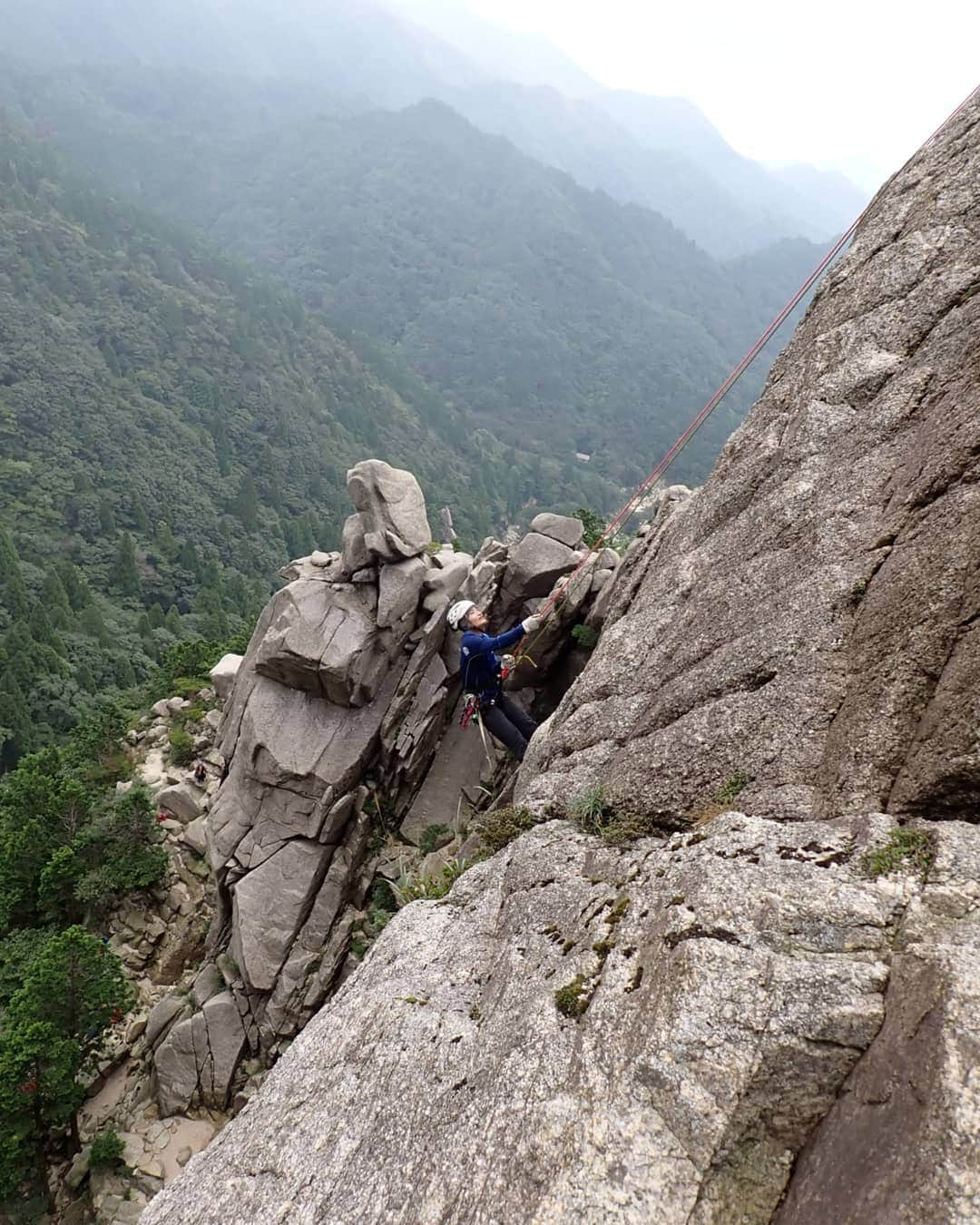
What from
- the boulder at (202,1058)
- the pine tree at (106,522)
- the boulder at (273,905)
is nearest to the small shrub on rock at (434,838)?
the boulder at (273,905)

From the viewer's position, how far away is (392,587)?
1994 centimetres

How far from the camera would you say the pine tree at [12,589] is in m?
76.8

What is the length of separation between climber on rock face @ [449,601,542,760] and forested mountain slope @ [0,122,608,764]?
5519 cm

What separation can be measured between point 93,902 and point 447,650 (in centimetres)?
Answer: 1470

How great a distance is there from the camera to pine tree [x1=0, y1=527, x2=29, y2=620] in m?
76.8

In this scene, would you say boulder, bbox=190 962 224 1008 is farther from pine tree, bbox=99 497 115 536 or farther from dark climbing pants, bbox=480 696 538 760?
pine tree, bbox=99 497 115 536

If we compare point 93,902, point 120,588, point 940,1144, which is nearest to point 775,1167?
point 940,1144

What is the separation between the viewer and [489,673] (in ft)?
47.6

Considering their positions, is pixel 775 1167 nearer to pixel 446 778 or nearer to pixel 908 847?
pixel 908 847

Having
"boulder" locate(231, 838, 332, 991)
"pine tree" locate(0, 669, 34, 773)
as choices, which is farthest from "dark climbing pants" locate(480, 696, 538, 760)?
"pine tree" locate(0, 669, 34, 773)

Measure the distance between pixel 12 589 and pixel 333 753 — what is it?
75656 millimetres

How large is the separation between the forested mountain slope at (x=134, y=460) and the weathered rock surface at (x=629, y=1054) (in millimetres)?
60797

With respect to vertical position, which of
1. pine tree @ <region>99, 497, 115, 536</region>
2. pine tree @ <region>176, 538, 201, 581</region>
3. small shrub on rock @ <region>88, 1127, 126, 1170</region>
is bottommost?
pine tree @ <region>99, 497, 115, 536</region>

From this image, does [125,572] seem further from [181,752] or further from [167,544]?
[181,752]
